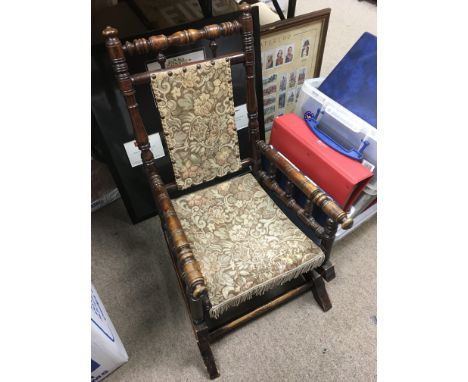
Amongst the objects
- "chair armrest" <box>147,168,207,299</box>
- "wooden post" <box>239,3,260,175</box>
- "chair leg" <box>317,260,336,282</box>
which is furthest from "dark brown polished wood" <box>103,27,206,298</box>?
"chair leg" <box>317,260,336,282</box>

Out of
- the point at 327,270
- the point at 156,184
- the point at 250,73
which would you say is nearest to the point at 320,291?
the point at 327,270

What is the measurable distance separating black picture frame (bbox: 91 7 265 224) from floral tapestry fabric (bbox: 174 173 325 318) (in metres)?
0.24

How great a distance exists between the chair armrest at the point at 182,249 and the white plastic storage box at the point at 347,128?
782mm

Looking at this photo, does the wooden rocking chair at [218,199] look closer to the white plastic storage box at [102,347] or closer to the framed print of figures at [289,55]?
the white plastic storage box at [102,347]

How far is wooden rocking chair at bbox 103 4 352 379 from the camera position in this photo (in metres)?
1.09

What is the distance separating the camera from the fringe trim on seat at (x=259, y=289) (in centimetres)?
110

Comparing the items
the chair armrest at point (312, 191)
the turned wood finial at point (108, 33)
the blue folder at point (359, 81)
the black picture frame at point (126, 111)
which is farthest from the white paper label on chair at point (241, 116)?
the turned wood finial at point (108, 33)

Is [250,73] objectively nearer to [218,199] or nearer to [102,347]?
[218,199]

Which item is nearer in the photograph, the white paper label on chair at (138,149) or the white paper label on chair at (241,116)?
the white paper label on chair at (138,149)

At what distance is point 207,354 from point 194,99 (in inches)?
39.0

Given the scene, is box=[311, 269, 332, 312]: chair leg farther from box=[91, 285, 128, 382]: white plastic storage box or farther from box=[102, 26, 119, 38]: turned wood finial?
box=[102, 26, 119, 38]: turned wood finial

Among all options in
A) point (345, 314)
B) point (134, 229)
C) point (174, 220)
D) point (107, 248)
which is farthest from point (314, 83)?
point (107, 248)

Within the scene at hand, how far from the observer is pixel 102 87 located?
130cm
